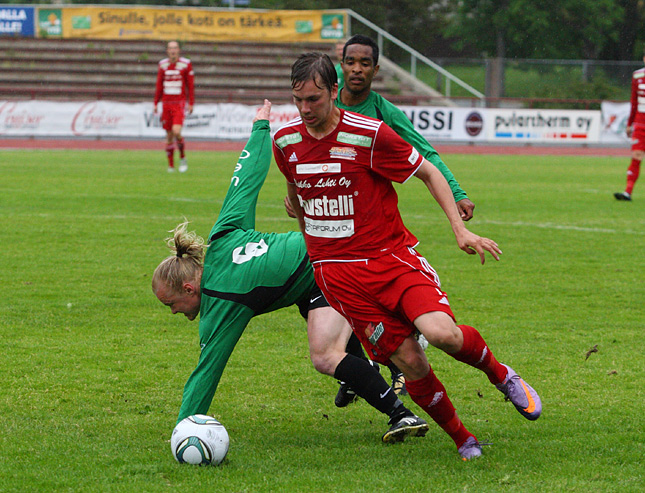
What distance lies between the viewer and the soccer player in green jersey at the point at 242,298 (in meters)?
3.99

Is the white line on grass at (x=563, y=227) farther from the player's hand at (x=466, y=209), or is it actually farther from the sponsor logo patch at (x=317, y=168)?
the sponsor logo patch at (x=317, y=168)

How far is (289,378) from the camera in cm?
506

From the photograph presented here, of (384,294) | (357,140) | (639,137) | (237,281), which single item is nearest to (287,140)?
(357,140)

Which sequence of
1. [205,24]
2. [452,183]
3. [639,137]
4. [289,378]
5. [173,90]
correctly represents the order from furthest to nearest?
[205,24]
[173,90]
[639,137]
[289,378]
[452,183]

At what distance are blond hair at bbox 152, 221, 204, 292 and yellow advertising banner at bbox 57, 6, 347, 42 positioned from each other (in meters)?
33.0

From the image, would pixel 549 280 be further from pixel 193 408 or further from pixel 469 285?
pixel 193 408

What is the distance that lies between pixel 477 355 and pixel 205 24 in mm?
34130

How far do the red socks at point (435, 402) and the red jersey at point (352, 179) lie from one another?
23.7 inches

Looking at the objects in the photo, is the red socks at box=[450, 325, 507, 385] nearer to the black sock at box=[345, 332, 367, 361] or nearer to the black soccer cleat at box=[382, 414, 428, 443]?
the black soccer cleat at box=[382, 414, 428, 443]

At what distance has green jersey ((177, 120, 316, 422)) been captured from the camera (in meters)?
3.97

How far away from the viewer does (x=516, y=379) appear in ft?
13.1

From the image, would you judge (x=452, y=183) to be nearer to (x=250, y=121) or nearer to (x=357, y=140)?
(x=357, y=140)

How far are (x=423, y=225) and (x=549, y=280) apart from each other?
3.45 meters

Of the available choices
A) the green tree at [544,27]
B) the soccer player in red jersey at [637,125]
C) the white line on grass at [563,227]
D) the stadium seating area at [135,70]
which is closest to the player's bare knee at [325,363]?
the white line on grass at [563,227]
